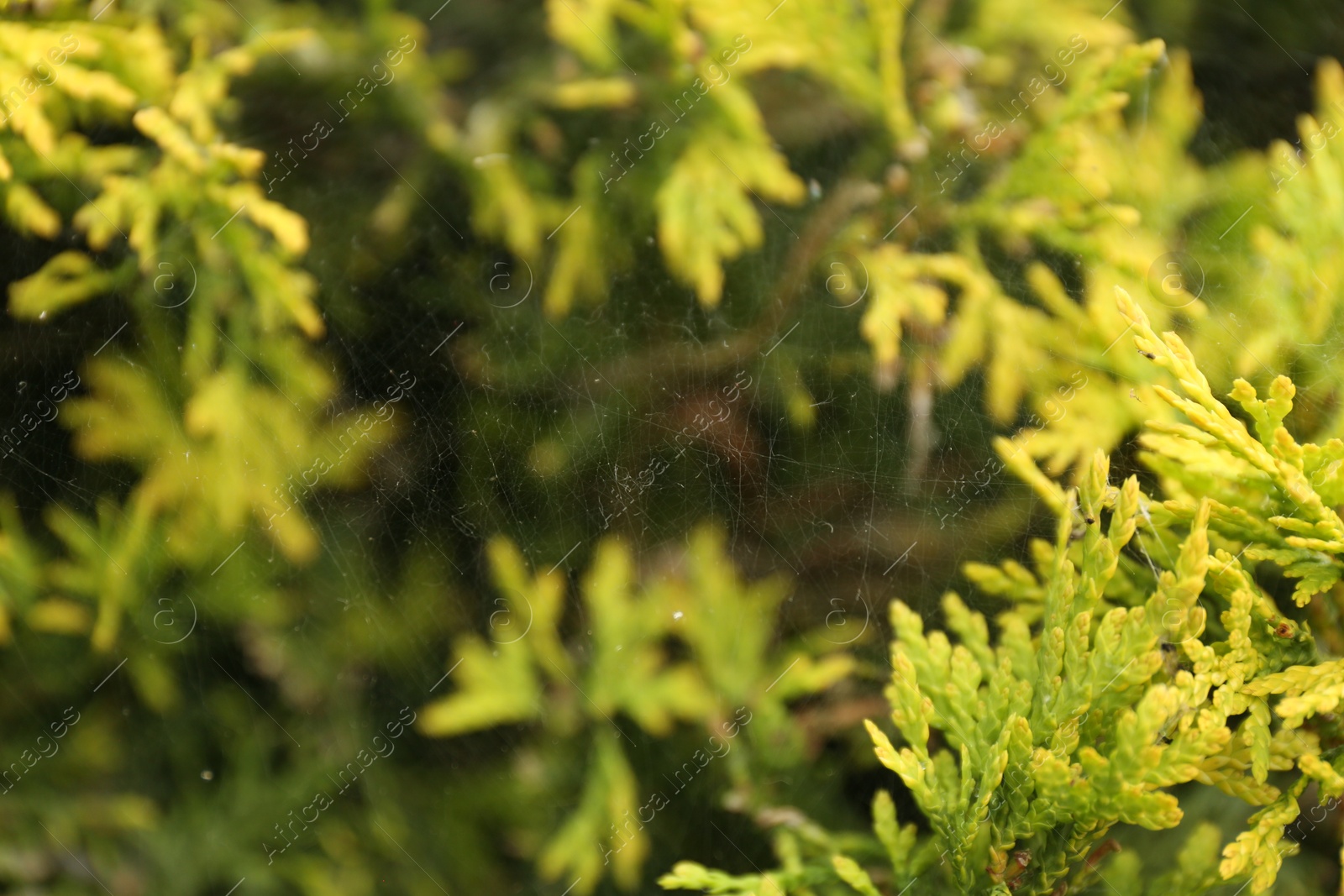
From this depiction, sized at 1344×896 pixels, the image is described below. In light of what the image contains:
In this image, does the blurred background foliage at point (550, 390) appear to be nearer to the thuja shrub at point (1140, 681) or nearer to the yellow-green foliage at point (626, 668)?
the yellow-green foliage at point (626, 668)

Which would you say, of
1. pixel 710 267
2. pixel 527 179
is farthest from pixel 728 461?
pixel 527 179

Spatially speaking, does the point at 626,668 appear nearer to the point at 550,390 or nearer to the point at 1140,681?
the point at 550,390

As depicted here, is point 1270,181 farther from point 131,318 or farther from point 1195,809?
point 131,318

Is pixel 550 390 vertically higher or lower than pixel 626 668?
higher

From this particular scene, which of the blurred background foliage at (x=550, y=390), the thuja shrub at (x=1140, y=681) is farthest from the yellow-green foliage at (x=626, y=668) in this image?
the thuja shrub at (x=1140, y=681)

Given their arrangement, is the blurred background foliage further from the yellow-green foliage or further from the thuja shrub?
the thuja shrub

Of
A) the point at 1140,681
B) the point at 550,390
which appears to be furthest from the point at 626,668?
the point at 1140,681
